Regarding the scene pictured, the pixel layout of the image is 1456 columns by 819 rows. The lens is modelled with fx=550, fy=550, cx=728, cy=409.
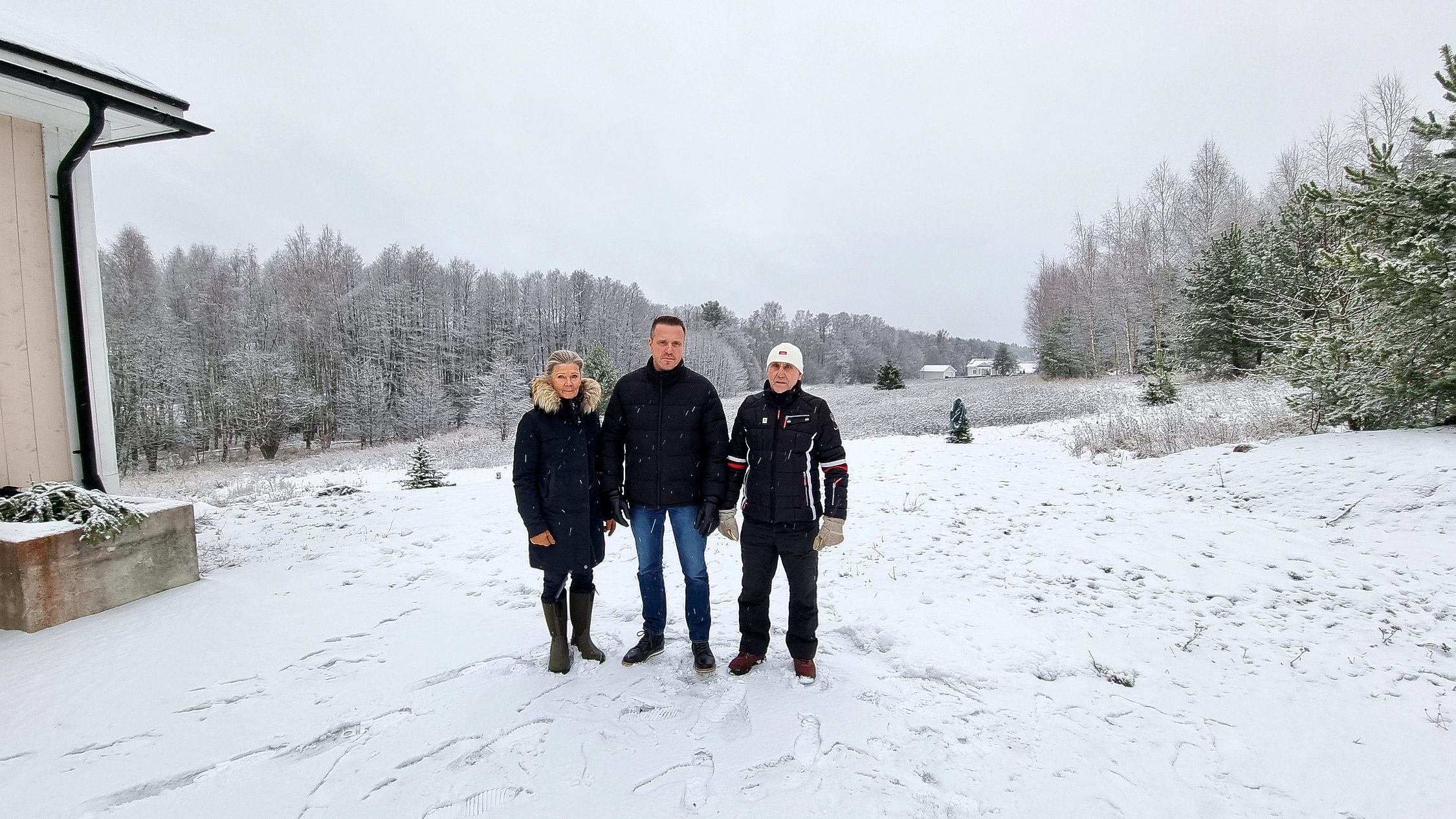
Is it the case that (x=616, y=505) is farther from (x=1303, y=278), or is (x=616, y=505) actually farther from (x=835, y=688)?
(x=1303, y=278)

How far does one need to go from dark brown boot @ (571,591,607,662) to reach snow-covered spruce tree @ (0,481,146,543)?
3.45 metres

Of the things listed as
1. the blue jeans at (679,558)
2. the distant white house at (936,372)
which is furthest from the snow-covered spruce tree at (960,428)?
the distant white house at (936,372)

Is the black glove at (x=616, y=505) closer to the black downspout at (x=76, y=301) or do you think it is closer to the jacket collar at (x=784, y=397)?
the jacket collar at (x=784, y=397)

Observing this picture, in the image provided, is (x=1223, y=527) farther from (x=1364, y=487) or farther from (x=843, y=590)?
(x=843, y=590)

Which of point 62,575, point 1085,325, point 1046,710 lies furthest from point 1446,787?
point 1085,325

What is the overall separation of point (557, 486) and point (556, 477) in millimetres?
53

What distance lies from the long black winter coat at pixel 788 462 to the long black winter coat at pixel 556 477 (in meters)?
0.86

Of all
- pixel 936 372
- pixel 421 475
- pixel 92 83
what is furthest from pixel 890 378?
pixel 936 372

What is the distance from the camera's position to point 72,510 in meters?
3.89

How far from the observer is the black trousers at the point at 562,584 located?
318 cm

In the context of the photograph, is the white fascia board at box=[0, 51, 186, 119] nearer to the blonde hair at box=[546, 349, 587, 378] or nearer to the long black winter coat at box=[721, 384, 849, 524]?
the blonde hair at box=[546, 349, 587, 378]

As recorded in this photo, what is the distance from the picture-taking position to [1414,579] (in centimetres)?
427

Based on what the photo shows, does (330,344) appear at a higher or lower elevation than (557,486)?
higher

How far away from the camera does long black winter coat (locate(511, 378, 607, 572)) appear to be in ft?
10.2
